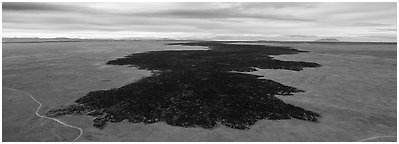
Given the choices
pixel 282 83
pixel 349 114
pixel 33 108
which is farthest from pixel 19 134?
pixel 282 83

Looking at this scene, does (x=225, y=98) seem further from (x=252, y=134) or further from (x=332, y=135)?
(x=332, y=135)

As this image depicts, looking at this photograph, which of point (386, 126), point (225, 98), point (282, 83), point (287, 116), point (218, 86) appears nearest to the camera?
point (386, 126)

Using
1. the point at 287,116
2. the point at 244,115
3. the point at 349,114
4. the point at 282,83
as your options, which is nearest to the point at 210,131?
the point at 244,115

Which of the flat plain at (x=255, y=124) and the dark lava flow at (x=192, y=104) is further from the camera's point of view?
the dark lava flow at (x=192, y=104)

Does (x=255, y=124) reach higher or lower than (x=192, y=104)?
lower

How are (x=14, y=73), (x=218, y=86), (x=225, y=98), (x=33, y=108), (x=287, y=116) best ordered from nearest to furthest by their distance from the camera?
1. (x=287, y=116)
2. (x=33, y=108)
3. (x=225, y=98)
4. (x=218, y=86)
5. (x=14, y=73)

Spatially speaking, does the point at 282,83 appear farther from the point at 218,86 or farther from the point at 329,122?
the point at 329,122

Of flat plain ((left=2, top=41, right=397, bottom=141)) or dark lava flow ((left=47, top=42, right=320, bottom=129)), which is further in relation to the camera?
dark lava flow ((left=47, top=42, right=320, bottom=129))

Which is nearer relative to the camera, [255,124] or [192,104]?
[255,124]

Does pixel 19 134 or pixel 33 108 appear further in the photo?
pixel 33 108
